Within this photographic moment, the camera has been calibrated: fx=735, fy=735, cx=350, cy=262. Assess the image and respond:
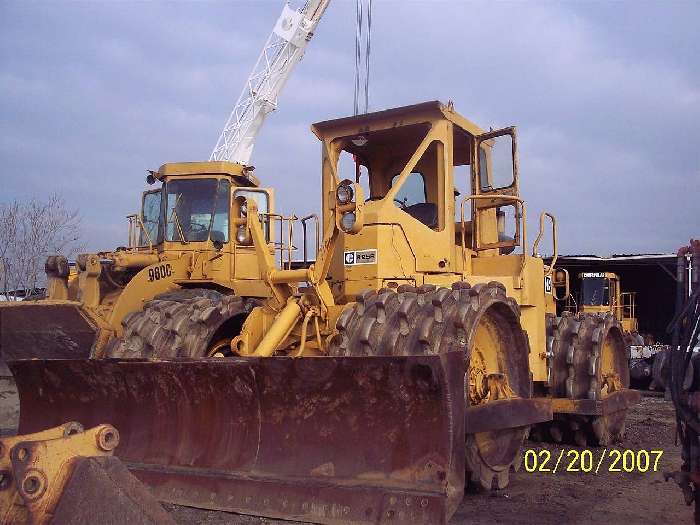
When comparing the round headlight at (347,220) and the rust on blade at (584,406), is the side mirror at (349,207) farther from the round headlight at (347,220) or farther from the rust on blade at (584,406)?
the rust on blade at (584,406)

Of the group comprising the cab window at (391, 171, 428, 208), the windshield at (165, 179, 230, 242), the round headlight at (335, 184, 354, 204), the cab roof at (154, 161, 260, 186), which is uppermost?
the cab roof at (154, 161, 260, 186)

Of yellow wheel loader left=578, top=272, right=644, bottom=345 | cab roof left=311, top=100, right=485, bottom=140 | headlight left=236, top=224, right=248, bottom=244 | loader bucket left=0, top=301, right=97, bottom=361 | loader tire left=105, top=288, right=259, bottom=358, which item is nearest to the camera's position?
loader tire left=105, top=288, right=259, bottom=358

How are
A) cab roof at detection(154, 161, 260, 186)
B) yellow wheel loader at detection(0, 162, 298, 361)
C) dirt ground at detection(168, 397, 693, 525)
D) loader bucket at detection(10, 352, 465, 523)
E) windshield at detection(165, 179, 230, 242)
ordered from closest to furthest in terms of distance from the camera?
loader bucket at detection(10, 352, 465, 523) → dirt ground at detection(168, 397, 693, 525) → yellow wheel loader at detection(0, 162, 298, 361) → windshield at detection(165, 179, 230, 242) → cab roof at detection(154, 161, 260, 186)

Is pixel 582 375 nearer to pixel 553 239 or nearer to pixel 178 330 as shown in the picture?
pixel 553 239

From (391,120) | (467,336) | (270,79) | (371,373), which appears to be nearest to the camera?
(371,373)

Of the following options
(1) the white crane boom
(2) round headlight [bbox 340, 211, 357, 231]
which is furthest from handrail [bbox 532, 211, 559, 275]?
(1) the white crane boom

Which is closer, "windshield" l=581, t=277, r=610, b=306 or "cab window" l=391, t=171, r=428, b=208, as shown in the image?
"cab window" l=391, t=171, r=428, b=208

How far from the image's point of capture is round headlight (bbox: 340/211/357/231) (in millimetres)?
5176

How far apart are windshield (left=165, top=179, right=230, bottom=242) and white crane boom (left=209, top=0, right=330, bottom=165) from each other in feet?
49.3

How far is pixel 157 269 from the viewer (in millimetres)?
10469

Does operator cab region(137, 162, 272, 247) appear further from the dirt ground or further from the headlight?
the dirt ground

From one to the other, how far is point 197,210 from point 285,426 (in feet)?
24.1
